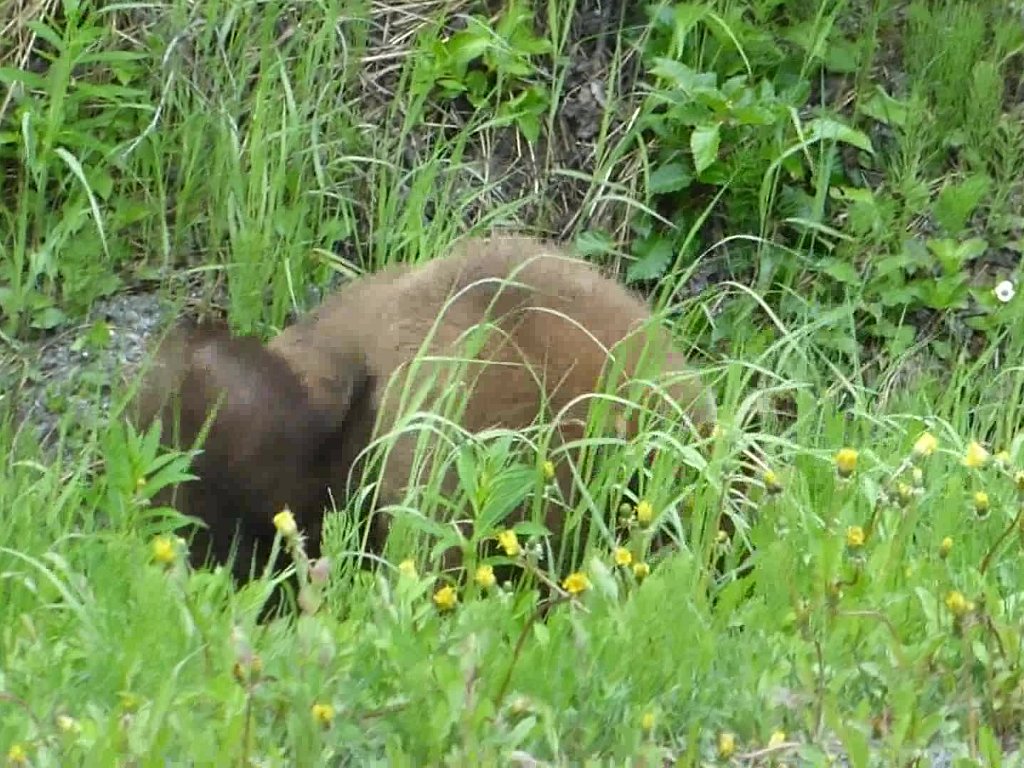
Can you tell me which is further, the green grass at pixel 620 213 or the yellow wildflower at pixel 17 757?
the green grass at pixel 620 213

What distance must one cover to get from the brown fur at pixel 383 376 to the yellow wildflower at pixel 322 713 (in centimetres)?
99

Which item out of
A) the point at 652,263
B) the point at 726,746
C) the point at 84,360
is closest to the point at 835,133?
the point at 652,263

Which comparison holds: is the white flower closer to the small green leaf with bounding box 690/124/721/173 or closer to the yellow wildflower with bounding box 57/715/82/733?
the small green leaf with bounding box 690/124/721/173

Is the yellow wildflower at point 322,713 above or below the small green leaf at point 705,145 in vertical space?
above

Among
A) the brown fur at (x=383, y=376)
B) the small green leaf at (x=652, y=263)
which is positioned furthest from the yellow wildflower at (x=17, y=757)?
the small green leaf at (x=652, y=263)

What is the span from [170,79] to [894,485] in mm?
2457

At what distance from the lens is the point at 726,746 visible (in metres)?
2.13

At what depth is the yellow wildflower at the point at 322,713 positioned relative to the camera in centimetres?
202

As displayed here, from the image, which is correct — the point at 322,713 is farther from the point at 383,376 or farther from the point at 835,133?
the point at 835,133

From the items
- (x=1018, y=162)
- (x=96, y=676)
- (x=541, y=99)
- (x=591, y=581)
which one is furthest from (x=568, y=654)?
(x=1018, y=162)

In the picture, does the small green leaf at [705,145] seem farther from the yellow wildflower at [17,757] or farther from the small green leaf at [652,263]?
the yellow wildflower at [17,757]

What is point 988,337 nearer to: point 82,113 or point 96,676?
point 82,113

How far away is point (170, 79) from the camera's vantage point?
4602 mm

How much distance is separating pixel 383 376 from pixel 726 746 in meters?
1.26
